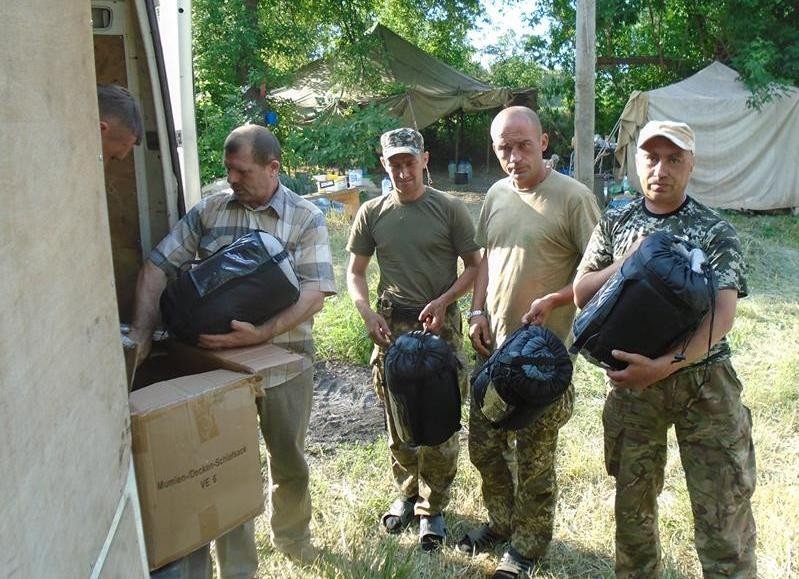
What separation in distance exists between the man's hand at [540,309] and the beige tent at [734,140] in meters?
10.5

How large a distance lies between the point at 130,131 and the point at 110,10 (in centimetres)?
53

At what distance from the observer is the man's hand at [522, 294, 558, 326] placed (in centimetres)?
322

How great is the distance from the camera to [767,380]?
5.26 meters

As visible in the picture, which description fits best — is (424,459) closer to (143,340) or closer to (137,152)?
(143,340)

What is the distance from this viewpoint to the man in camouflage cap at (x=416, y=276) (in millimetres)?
3701

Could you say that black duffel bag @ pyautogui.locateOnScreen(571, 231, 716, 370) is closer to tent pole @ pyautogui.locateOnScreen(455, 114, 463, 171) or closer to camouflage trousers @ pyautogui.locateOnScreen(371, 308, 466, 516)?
camouflage trousers @ pyautogui.locateOnScreen(371, 308, 466, 516)

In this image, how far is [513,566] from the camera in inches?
130

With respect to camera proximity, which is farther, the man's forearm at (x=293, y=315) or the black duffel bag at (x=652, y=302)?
the man's forearm at (x=293, y=315)

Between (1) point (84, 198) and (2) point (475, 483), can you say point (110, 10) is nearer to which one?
(1) point (84, 198)

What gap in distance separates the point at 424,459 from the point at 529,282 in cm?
108

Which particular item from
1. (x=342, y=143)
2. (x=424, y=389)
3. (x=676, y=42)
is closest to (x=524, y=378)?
(x=424, y=389)

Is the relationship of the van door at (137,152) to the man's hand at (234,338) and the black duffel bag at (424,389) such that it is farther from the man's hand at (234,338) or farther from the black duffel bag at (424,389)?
the black duffel bag at (424,389)

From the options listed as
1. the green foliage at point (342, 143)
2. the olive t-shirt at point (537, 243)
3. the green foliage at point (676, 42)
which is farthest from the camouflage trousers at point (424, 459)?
the green foliage at point (342, 143)

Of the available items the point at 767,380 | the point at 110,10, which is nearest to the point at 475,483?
the point at 767,380
